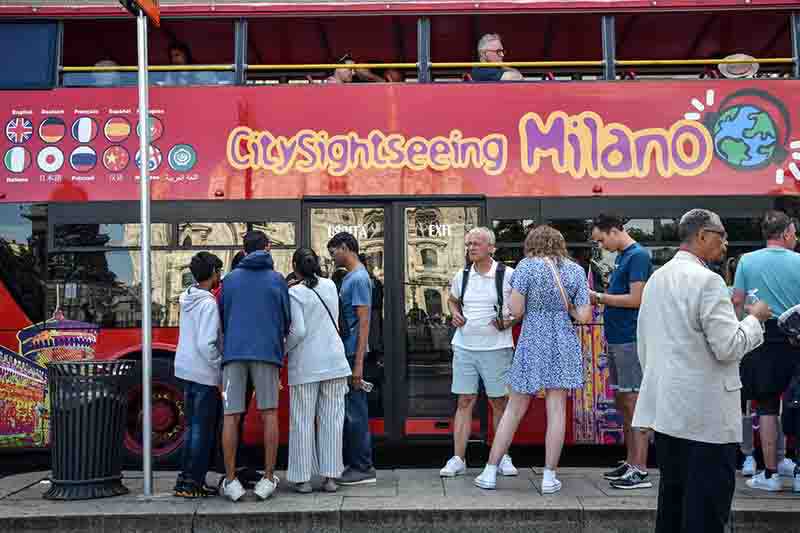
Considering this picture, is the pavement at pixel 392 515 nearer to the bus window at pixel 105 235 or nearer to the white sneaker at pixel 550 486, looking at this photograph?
the white sneaker at pixel 550 486

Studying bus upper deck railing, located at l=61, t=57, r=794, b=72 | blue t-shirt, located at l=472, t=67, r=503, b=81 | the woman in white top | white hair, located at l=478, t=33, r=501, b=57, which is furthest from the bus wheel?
white hair, located at l=478, t=33, r=501, b=57

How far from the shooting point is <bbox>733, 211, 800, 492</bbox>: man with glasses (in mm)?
6387

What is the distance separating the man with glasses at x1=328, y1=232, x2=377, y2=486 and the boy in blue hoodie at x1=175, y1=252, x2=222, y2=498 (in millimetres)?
1063

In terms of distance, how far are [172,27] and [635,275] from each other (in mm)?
5076

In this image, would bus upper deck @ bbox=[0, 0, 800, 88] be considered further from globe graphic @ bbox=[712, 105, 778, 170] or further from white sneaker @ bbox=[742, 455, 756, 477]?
white sneaker @ bbox=[742, 455, 756, 477]

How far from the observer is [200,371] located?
6.31 meters

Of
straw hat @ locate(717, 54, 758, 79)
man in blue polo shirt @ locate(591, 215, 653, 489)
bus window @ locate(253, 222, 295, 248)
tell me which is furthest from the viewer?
straw hat @ locate(717, 54, 758, 79)

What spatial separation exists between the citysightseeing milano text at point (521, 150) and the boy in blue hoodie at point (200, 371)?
78.7 inches

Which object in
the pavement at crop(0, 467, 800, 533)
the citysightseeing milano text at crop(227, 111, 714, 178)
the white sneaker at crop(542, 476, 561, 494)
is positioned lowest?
the pavement at crop(0, 467, 800, 533)

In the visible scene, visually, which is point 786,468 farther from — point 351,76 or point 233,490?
point 351,76

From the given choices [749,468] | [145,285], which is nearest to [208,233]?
[145,285]

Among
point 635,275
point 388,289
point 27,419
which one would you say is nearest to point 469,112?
point 388,289

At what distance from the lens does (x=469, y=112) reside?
810cm

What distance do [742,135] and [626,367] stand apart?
2770 mm
